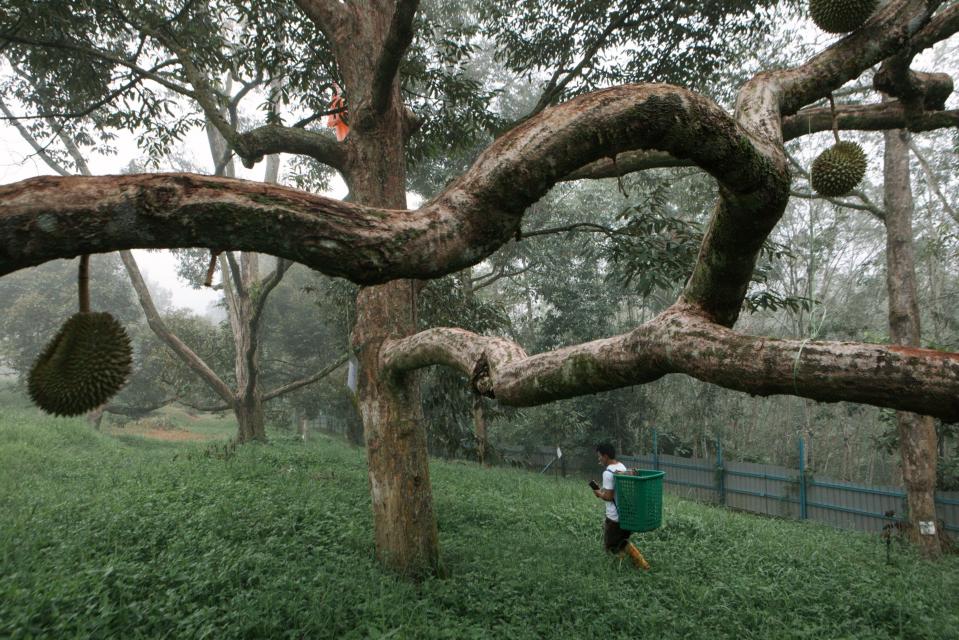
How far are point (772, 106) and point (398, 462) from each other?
3.55 m

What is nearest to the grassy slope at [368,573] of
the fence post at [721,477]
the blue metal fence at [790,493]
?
the blue metal fence at [790,493]

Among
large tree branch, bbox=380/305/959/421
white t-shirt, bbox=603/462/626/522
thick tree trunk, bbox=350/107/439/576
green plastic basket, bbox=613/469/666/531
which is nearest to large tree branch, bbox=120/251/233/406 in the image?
thick tree trunk, bbox=350/107/439/576

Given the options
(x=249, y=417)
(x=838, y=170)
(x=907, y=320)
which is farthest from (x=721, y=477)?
(x=838, y=170)

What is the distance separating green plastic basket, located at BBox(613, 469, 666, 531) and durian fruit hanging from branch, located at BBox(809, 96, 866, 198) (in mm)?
3381

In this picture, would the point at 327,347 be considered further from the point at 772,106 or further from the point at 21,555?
the point at 772,106

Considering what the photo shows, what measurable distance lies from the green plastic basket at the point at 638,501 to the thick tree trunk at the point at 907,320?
4.49 meters

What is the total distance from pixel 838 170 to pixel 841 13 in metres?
0.68

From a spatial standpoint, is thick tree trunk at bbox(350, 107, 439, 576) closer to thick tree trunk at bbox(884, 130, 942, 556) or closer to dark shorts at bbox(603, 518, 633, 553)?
dark shorts at bbox(603, 518, 633, 553)

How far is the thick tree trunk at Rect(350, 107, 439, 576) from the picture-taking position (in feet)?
15.1

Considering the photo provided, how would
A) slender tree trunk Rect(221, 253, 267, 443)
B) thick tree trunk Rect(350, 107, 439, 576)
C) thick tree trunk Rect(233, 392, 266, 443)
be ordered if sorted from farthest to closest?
1. thick tree trunk Rect(233, 392, 266, 443)
2. slender tree trunk Rect(221, 253, 267, 443)
3. thick tree trunk Rect(350, 107, 439, 576)

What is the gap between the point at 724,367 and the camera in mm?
1964

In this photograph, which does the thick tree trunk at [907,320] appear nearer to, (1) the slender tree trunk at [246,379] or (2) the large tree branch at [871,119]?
(2) the large tree branch at [871,119]

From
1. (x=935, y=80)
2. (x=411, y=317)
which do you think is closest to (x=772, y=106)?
(x=935, y=80)

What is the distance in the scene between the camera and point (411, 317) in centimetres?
506
